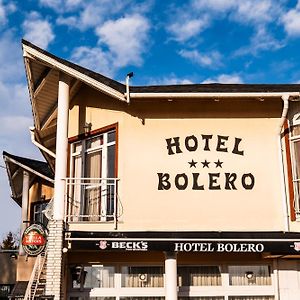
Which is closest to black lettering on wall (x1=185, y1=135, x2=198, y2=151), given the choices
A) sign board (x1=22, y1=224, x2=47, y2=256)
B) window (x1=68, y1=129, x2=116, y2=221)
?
window (x1=68, y1=129, x2=116, y2=221)

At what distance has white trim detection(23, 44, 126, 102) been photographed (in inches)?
500

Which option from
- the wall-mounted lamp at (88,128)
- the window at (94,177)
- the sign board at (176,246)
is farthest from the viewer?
the wall-mounted lamp at (88,128)

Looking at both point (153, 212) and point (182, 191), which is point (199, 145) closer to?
point (182, 191)

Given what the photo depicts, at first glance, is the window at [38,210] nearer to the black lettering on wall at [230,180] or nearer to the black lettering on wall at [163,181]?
the black lettering on wall at [163,181]

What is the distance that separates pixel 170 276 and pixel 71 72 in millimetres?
5784

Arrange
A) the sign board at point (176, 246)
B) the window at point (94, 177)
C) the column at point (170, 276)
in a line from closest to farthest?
the sign board at point (176, 246) < the column at point (170, 276) < the window at point (94, 177)

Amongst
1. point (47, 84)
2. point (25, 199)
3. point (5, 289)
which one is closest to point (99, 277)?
point (47, 84)

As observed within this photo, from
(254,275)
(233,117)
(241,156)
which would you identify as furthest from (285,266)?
(233,117)

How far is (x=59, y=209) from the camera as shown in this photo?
40.5 ft

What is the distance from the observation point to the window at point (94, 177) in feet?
43.1

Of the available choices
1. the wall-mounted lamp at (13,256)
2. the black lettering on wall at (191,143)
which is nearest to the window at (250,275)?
the black lettering on wall at (191,143)

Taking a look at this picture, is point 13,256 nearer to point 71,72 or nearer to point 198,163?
point 71,72

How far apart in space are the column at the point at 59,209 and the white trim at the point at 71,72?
399 millimetres

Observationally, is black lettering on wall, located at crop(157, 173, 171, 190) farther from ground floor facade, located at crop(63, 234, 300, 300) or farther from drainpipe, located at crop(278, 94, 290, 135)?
drainpipe, located at crop(278, 94, 290, 135)
